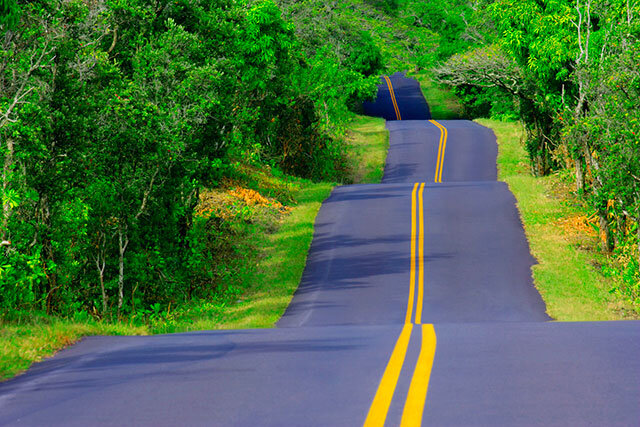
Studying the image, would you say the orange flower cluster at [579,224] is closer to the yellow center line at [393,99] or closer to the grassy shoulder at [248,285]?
the grassy shoulder at [248,285]

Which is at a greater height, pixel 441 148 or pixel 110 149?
pixel 110 149

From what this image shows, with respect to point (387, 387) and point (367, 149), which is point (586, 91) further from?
point (367, 149)

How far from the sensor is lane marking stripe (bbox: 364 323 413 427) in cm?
664

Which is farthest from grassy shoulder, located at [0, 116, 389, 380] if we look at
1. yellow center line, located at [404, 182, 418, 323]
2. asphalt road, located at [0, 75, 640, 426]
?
yellow center line, located at [404, 182, 418, 323]

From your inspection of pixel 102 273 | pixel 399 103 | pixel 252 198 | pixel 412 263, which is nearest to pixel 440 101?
pixel 399 103

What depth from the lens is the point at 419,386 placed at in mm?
7688

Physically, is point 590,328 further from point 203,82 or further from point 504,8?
point 504,8

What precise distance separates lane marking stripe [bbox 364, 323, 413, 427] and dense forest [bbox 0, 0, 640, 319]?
5.72 metres

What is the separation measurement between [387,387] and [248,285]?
728 inches

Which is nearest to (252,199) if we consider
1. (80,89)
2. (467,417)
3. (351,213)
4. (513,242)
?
(351,213)

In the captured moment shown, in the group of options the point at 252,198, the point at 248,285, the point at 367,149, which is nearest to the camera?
the point at 248,285

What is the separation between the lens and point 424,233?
31562mm

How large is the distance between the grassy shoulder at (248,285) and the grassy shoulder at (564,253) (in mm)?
7639

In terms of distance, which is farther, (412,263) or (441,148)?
(441,148)
